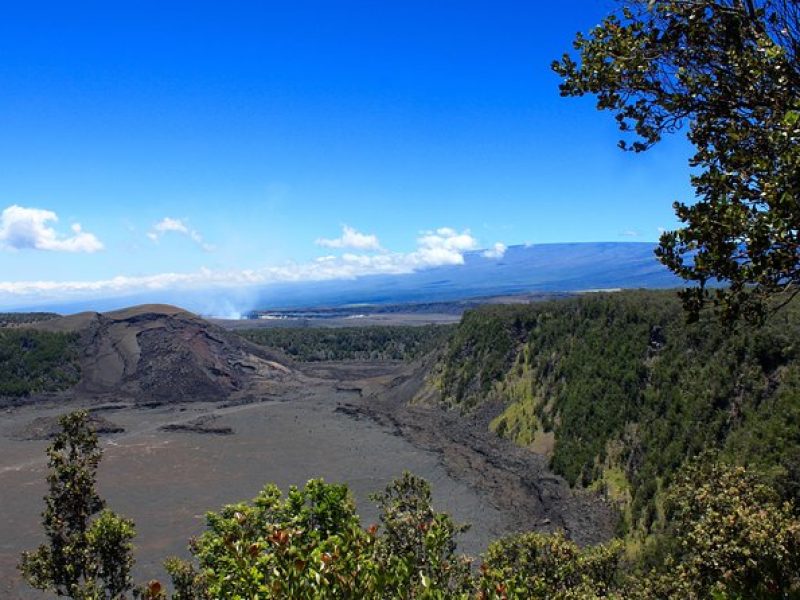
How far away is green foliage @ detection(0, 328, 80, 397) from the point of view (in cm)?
8562

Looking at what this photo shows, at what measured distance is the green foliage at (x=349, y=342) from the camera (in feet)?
411

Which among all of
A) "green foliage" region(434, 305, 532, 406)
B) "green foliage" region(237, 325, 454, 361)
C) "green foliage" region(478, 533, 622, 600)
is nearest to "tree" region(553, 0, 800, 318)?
"green foliage" region(478, 533, 622, 600)

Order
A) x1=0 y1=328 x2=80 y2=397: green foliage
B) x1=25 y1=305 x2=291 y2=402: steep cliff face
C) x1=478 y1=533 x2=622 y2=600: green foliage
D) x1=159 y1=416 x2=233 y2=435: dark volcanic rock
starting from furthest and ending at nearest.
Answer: x1=25 y1=305 x2=291 y2=402: steep cliff face → x1=0 y1=328 x2=80 y2=397: green foliage → x1=159 y1=416 x2=233 y2=435: dark volcanic rock → x1=478 y1=533 x2=622 y2=600: green foliage

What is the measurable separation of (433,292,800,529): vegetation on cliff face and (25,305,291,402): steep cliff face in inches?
1627

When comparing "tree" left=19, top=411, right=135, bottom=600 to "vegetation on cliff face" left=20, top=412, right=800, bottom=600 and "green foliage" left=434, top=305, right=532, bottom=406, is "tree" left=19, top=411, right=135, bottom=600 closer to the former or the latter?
"vegetation on cliff face" left=20, top=412, right=800, bottom=600

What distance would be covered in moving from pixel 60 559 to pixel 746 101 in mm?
16908

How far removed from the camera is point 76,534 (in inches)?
582

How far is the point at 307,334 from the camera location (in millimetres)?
137375

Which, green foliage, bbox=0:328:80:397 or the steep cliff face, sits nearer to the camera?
green foliage, bbox=0:328:80:397

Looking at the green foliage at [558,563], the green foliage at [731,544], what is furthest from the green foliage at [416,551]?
the green foliage at [731,544]

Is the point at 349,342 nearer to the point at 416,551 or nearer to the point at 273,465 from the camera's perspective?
the point at 273,465

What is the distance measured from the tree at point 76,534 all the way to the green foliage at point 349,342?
10406cm

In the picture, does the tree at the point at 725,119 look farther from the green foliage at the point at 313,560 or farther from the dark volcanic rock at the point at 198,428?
the dark volcanic rock at the point at 198,428

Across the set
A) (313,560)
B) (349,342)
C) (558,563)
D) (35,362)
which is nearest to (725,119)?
(313,560)
